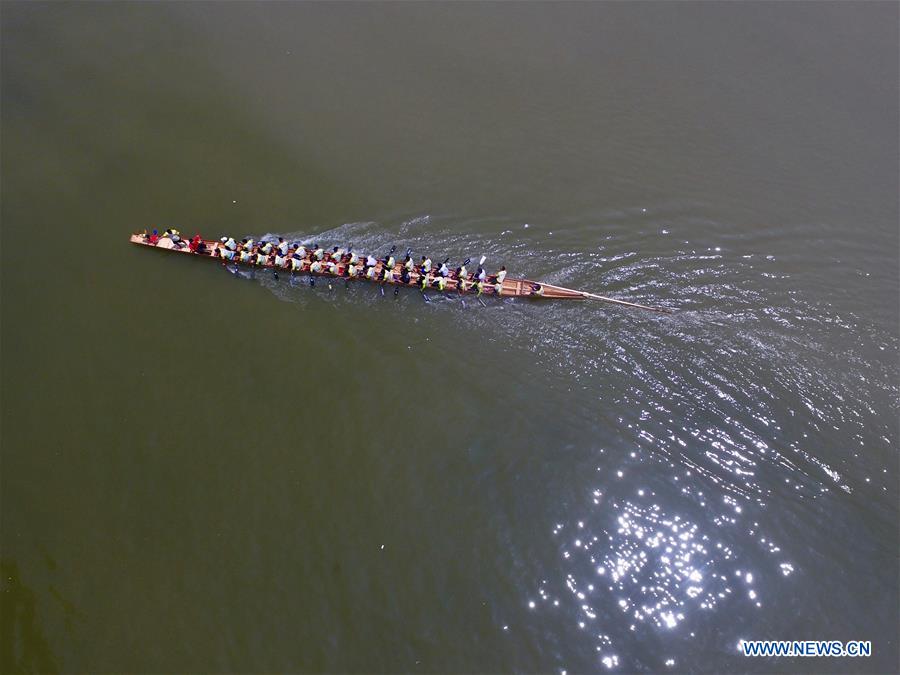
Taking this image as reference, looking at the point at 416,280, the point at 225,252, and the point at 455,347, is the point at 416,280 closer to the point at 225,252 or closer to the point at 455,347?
the point at 455,347

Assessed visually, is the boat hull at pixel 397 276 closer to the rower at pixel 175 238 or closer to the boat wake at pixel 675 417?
the rower at pixel 175 238

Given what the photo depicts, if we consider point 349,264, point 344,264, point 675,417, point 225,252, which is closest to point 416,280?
point 349,264

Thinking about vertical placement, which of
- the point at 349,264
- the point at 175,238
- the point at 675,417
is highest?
the point at 175,238

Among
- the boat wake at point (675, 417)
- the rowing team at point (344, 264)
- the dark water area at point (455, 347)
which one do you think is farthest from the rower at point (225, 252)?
the boat wake at point (675, 417)

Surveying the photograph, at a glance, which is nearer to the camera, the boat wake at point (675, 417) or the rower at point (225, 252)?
the boat wake at point (675, 417)

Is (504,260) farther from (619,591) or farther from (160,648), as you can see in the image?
(160,648)

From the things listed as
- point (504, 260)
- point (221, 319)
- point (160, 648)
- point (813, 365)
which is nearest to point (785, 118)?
point (813, 365)
